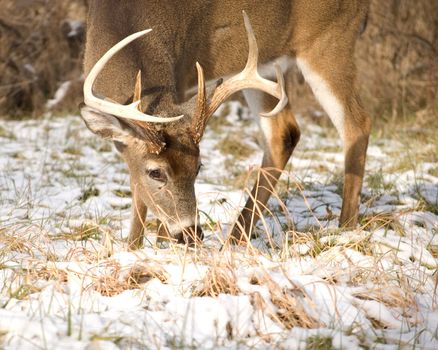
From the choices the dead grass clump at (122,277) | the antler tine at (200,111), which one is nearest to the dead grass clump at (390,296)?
the dead grass clump at (122,277)

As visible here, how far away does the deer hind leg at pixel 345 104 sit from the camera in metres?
5.33

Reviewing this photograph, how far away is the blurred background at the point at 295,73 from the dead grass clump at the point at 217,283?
6.21 metres

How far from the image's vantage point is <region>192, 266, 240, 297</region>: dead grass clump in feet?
10.5

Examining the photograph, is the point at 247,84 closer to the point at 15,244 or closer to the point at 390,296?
the point at 15,244

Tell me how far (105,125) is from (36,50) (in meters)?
6.33

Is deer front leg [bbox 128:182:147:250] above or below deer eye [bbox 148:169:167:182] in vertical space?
below

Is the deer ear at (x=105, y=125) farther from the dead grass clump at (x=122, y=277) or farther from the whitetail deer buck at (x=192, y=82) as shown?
the dead grass clump at (x=122, y=277)

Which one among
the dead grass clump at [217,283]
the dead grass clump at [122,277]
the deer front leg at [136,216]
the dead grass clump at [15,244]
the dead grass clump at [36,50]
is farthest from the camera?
the dead grass clump at [36,50]

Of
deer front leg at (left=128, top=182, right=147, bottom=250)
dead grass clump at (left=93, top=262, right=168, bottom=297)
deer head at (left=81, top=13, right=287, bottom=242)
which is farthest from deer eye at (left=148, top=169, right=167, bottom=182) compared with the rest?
dead grass clump at (left=93, top=262, right=168, bottom=297)

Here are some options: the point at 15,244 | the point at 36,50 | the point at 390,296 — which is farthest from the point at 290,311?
the point at 36,50

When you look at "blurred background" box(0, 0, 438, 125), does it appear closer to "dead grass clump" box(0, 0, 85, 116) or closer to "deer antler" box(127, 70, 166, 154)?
"dead grass clump" box(0, 0, 85, 116)

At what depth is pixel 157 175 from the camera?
14.7 ft

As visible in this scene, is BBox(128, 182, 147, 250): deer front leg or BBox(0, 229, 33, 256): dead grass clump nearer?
BBox(0, 229, 33, 256): dead grass clump

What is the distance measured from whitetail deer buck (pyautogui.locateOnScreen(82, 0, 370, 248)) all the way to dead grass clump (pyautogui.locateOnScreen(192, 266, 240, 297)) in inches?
23.1
